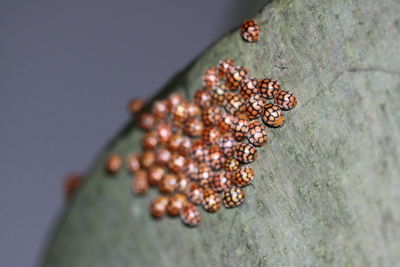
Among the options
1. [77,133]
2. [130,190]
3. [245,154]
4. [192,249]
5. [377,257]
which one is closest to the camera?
[377,257]

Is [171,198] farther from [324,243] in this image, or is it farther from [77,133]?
[77,133]

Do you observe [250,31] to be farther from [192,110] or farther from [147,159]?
[147,159]

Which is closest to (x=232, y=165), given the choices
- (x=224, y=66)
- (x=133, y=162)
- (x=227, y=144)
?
(x=227, y=144)

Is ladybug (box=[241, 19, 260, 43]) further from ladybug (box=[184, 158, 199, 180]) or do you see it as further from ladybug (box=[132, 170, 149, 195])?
ladybug (box=[132, 170, 149, 195])

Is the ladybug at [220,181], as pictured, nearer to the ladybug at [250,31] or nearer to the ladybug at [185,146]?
the ladybug at [185,146]

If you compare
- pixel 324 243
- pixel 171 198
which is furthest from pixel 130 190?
pixel 324 243
